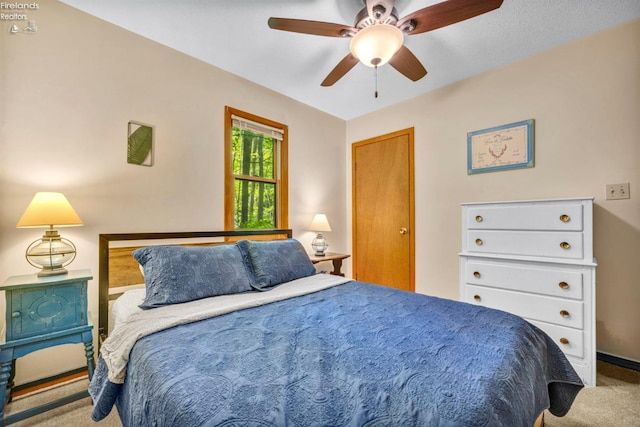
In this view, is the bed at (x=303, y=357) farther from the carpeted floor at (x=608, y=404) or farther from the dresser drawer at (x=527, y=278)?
the dresser drawer at (x=527, y=278)

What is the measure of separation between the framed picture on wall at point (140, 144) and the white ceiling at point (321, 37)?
75 centimetres

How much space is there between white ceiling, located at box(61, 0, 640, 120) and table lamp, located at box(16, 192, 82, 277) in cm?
139

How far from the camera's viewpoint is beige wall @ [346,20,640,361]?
2.05 metres

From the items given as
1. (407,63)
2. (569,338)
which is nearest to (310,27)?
(407,63)

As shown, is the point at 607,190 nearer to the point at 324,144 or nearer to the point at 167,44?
the point at 324,144

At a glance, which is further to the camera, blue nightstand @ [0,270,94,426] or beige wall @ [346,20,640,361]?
beige wall @ [346,20,640,361]

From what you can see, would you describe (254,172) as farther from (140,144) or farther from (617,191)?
(617,191)

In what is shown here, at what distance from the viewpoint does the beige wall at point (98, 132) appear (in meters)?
1.70

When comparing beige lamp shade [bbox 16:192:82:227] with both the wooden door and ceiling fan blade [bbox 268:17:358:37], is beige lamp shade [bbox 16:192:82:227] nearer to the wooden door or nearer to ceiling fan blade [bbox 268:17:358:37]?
ceiling fan blade [bbox 268:17:358:37]

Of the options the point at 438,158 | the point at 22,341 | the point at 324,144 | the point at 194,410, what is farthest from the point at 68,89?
the point at 438,158

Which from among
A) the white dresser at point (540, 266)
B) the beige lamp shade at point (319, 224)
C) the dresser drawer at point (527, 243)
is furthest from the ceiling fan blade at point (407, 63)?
the beige lamp shade at point (319, 224)

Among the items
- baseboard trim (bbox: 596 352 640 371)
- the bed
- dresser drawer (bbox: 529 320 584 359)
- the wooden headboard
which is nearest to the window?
the wooden headboard

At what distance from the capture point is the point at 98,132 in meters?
1.96

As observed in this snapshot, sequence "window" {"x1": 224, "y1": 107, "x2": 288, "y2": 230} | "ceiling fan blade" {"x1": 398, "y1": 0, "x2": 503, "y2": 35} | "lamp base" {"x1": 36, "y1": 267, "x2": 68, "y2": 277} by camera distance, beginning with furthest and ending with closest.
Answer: "window" {"x1": 224, "y1": 107, "x2": 288, "y2": 230} < "lamp base" {"x1": 36, "y1": 267, "x2": 68, "y2": 277} < "ceiling fan blade" {"x1": 398, "y1": 0, "x2": 503, "y2": 35}
